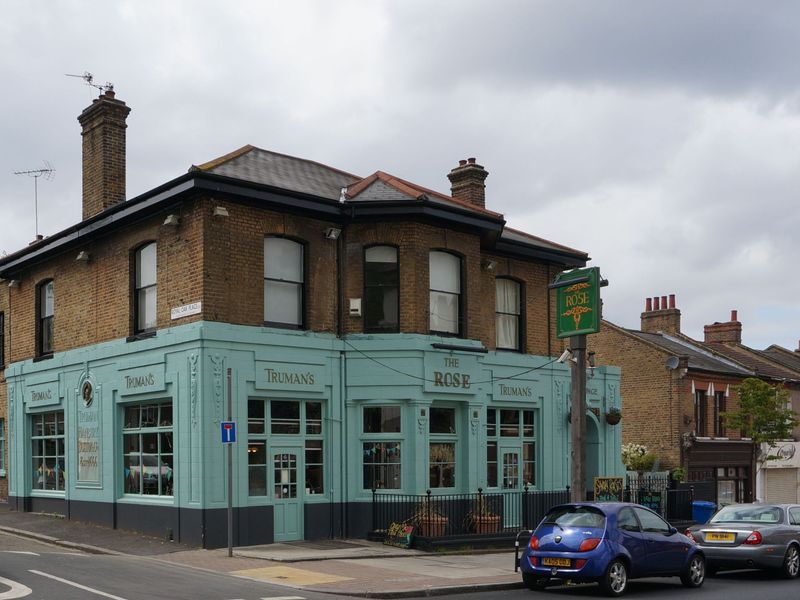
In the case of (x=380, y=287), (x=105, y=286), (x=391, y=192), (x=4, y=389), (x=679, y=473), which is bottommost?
(x=679, y=473)

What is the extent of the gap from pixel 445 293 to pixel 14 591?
12459mm

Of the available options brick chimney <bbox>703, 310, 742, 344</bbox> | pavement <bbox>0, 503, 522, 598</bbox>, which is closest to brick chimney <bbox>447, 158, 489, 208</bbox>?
pavement <bbox>0, 503, 522, 598</bbox>

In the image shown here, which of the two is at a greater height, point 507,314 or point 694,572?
point 507,314

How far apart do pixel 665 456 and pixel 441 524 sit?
18526 mm

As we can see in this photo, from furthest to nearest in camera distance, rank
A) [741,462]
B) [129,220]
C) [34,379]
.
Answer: [741,462], [34,379], [129,220]

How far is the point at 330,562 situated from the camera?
58.5 ft

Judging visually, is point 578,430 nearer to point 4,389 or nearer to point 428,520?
point 428,520

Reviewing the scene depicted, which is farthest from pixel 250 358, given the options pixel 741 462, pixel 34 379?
pixel 741 462

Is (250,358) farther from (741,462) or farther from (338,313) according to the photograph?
(741,462)

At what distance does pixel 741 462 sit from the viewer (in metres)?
39.8

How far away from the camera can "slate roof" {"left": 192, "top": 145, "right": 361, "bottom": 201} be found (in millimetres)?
21266

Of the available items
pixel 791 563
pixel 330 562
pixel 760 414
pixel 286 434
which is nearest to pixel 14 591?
pixel 330 562

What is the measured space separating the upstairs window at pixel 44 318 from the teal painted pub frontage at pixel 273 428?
49.3 inches

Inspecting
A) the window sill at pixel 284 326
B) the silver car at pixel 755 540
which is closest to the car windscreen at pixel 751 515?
the silver car at pixel 755 540
